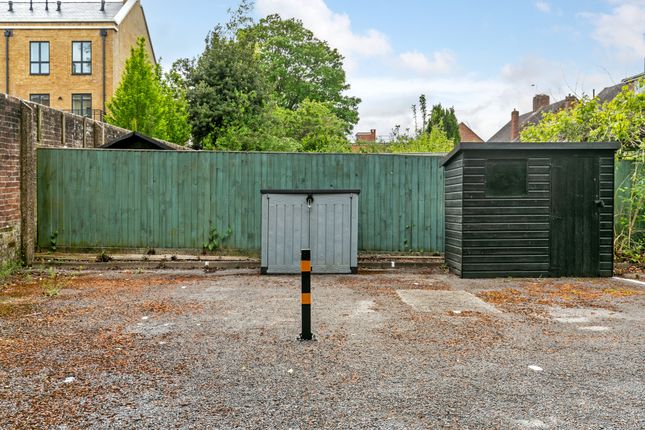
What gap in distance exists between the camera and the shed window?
975cm

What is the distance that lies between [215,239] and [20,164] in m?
3.78

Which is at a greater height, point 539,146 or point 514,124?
point 514,124

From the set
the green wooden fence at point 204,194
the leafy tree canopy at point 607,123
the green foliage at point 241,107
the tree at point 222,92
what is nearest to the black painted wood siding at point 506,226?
the green wooden fence at point 204,194

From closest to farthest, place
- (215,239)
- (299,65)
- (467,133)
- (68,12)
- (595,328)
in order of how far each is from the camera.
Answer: (595,328), (215,239), (68,12), (299,65), (467,133)

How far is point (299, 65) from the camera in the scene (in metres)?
39.2

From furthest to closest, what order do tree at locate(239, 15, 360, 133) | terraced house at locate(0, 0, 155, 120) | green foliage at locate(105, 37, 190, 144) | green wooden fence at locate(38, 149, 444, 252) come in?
1. tree at locate(239, 15, 360, 133)
2. terraced house at locate(0, 0, 155, 120)
3. green foliage at locate(105, 37, 190, 144)
4. green wooden fence at locate(38, 149, 444, 252)

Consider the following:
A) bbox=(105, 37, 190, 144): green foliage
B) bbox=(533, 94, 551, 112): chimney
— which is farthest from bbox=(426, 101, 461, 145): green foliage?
bbox=(105, 37, 190, 144): green foliage

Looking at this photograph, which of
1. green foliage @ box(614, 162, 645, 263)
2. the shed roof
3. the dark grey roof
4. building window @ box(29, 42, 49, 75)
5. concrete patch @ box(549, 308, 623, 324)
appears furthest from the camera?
building window @ box(29, 42, 49, 75)

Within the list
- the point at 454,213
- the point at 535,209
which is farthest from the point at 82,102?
the point at 535,209

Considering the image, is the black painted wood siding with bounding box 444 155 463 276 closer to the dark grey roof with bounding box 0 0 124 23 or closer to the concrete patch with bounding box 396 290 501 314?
the concrete patch with bounding box 396 290 501 314

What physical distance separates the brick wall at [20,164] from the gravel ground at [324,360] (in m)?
2.13

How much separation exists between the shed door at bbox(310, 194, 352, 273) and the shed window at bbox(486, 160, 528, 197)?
250cm

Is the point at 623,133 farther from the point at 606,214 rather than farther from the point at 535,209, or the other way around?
the point at 535,209

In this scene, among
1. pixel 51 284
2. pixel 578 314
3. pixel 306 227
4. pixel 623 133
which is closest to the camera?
pixel 578 314
